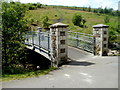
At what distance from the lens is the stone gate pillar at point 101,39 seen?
8844mm

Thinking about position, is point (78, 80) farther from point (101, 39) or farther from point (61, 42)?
point (101, 39)

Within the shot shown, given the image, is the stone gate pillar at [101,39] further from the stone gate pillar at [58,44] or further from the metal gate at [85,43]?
the stone gate pillar at [58,44]

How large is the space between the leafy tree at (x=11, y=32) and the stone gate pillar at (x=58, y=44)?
2.22 meters

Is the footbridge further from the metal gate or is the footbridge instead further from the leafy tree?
the leafy tree

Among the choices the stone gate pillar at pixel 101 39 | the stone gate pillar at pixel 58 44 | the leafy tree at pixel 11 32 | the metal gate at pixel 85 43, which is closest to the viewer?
the stone gate pillar at pixel 58 44

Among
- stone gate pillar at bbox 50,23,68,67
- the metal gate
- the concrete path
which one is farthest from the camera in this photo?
the metal gate

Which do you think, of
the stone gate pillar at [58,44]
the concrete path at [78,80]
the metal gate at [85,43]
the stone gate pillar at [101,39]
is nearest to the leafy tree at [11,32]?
the stone gate pillar at [58,44]

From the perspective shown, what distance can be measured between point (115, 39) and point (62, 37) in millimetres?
6573

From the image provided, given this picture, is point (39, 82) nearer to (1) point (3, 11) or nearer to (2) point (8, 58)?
(2) point (8, 58)

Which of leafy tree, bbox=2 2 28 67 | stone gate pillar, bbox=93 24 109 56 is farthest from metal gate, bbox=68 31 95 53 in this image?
leafy tree, bbox=2 2 28 67

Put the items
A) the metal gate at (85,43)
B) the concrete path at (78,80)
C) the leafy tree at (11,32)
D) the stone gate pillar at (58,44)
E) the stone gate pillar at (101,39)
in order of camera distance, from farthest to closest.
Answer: the metal gate at (85,43)
the stone gate pillar at (101,39)
the leafy tree at (11,32)
the stone gate pillar at (58,44)
the concrete path at (78,80)

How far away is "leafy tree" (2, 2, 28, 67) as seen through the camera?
822 cm

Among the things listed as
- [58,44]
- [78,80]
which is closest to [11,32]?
[58,44]

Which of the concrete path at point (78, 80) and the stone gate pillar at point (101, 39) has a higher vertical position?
the stone gate pillar at point (101, 39)
